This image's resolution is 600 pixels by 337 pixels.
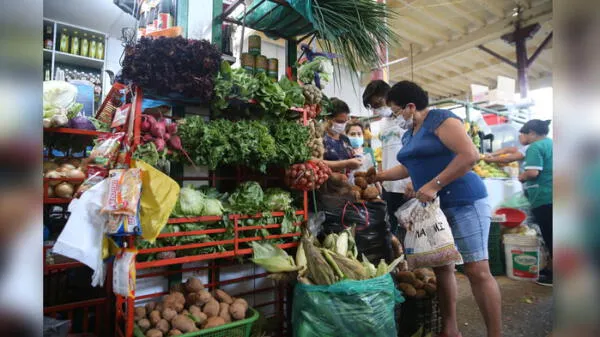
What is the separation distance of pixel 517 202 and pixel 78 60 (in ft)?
20.8

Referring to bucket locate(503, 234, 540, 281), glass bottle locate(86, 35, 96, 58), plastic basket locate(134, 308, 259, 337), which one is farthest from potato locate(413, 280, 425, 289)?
glass bottle locate(86, 35, 96, 58)

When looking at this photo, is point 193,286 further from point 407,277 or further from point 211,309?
point 407,277

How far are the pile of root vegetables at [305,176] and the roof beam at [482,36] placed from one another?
6176 mm

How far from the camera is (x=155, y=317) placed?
6.00 ft

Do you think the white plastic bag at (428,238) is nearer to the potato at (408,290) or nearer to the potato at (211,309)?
the potato at (408,290)

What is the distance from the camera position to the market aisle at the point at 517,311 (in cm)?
272

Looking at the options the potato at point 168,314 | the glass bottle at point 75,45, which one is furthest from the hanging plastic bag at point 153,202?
the glass bottle at point 75,45

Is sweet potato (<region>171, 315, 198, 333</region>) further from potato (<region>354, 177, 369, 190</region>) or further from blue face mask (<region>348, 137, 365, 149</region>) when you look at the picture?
blue face mask (<region>348, 137, 365, 149</region>)

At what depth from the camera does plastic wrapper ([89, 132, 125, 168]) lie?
73.5 inches

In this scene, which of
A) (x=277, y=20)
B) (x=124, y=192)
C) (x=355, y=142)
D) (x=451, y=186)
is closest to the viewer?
(x=124, y=192)

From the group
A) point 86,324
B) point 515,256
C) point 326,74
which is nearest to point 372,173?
point 326,74

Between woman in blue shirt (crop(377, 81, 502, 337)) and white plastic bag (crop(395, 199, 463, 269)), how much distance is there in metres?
0.08

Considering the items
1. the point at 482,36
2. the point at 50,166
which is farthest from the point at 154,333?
the point at 482,36

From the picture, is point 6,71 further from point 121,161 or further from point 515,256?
point 515,256
